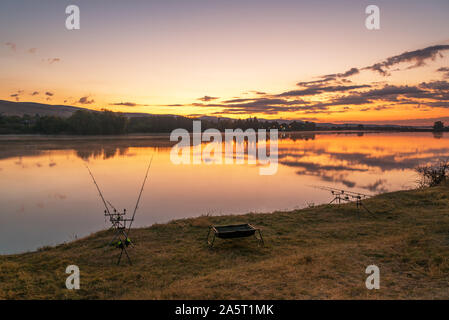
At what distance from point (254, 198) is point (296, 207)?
352 cm

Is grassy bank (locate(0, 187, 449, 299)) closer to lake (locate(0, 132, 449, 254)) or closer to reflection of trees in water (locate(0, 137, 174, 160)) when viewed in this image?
lake (locate(0, 132, 449, 254))

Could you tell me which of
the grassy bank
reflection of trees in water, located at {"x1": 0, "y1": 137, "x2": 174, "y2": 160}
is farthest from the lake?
reflection of trees in water, located at {"x1": 0, "y1": 137, "x2": 174, "y2": 160}

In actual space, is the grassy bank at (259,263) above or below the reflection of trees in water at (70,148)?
below

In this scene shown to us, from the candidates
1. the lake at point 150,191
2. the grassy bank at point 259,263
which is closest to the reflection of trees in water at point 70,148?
the lake at point 150,191

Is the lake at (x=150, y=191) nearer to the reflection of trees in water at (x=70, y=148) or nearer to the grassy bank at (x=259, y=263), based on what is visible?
the grassy bank at (x=259, y=263)

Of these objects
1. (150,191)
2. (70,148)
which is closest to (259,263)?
(150,191)

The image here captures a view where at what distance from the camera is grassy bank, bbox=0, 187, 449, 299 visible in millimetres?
6582

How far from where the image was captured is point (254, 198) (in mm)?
20734

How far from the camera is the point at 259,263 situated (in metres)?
8.55

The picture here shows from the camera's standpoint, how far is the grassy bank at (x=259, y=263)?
6.58 meters

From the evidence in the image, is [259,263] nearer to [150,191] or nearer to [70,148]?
[150,191]
